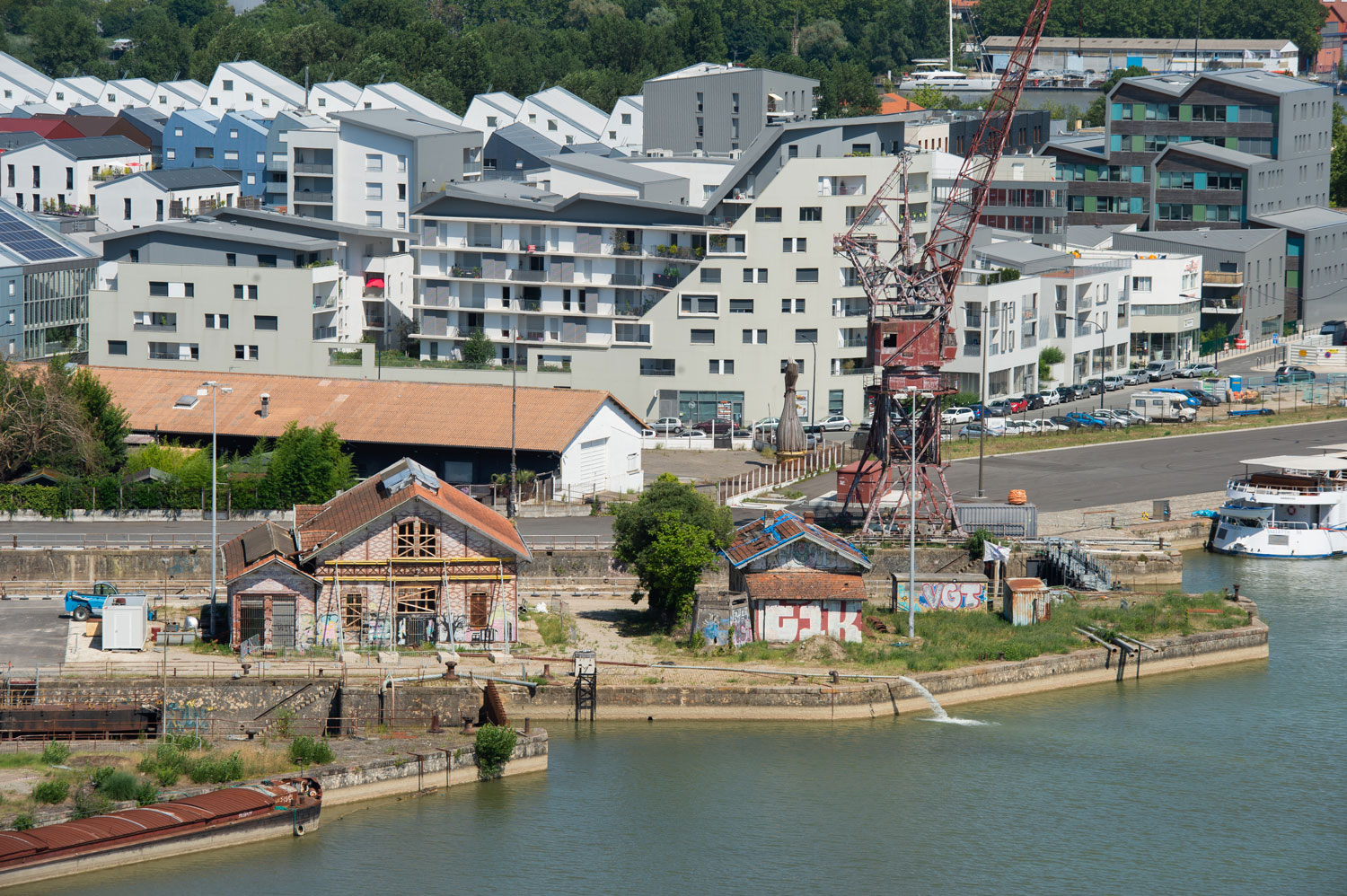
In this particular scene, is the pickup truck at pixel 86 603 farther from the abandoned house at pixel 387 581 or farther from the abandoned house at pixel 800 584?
the abandoned house at pixel 800 584

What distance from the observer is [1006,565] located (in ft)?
157

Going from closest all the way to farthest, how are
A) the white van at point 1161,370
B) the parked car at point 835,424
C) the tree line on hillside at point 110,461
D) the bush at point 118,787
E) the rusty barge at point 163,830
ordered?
1. the rusty barge at point 163,830
2. the bush at point 118,787
3. the tree line on hillside at point 110,461
4. the parked car at point 835,424
5. the white van at point 1161,370

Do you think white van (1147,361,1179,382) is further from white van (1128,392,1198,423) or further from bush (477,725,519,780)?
bush (477,725,519,780)

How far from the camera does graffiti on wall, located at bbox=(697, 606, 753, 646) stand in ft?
137

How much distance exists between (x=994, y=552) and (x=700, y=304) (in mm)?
25021

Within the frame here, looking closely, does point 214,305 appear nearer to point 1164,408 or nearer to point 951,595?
point 951,595

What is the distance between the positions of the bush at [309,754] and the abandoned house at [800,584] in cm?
1078

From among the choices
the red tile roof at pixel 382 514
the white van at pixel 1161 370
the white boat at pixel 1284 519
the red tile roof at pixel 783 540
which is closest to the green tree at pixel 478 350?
the white van at pixel 1161 370

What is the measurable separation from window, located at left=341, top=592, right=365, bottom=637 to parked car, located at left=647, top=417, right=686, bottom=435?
86.6 ft

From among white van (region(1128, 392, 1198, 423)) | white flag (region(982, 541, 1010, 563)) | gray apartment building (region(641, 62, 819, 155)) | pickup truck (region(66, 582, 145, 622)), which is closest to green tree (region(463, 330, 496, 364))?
white van (region(1128, 392, 1198, 423))

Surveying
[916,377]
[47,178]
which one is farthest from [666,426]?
[47,178]

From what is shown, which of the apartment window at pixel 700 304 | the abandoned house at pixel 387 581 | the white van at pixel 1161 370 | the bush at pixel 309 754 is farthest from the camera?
the white van at pixel 1161 370

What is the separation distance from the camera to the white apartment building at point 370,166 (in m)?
87.8

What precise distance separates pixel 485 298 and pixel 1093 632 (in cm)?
3647
